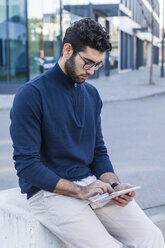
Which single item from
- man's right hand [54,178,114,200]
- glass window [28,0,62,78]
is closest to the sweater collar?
man's right hand [54,178,114,200]

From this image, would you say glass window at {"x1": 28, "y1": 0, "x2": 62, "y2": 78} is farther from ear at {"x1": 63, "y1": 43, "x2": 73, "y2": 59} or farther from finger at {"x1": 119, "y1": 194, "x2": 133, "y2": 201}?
finger at {"x1": 119, "y1": 194, "x2": 133, "y2": 201}

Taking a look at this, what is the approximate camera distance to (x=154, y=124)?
9914 mm

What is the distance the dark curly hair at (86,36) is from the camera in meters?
2.37

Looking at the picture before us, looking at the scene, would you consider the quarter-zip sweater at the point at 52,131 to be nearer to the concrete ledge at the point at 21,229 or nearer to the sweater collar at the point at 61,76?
the sweater collar at the point at 61,76

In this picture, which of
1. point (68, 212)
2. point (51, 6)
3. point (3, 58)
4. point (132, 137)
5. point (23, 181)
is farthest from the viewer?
point (51, 6)

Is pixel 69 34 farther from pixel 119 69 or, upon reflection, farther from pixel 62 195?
pixel 119 69

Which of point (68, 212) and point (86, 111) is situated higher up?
Result: point (86, 111)

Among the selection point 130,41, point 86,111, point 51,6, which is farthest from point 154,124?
point 130,41

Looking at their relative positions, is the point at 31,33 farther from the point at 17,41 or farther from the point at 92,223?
the point at 92,223

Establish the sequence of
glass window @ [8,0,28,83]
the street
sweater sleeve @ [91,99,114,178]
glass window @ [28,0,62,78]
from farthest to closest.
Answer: glass window @ [28,0,62,78]
glass window @ [8,0,28,83]
the street
sweater sleeve @ [91,99,114,178]

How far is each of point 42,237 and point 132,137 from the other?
6.09m

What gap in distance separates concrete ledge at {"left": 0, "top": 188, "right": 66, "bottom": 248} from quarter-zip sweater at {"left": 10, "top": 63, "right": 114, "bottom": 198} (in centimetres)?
13

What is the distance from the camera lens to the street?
543 centimetres

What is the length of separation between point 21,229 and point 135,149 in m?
5.08
